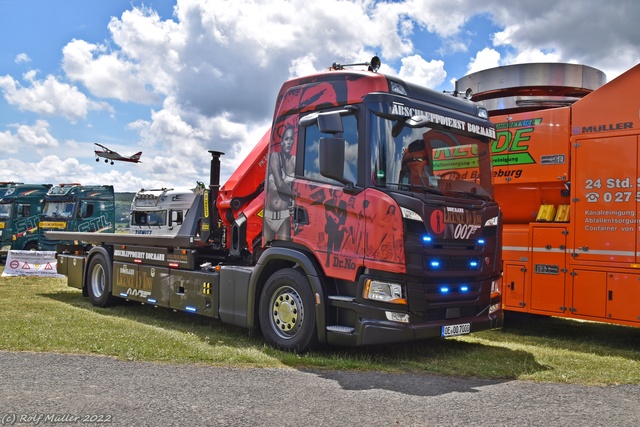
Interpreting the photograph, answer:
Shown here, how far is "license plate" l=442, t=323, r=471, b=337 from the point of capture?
7117mm

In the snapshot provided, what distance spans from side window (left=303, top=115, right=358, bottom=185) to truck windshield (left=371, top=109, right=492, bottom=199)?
0.24 metres

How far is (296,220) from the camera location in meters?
7.61

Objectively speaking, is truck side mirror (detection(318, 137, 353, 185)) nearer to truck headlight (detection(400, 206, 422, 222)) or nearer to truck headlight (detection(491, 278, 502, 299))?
truck headlight (detection(400, 206, 422, 222))

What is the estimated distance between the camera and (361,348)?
7.93 m

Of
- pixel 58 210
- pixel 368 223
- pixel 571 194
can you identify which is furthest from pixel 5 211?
pixel 571 194

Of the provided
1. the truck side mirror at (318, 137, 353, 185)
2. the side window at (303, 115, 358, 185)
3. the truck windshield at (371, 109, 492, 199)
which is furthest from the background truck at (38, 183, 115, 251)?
the truck windshield at (371, 109, 492, 199)

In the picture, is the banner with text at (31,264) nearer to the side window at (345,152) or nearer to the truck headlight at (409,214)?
the side window at (345,152)

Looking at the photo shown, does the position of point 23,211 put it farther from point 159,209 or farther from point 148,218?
point 159,209

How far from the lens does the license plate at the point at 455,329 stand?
23.4 ft

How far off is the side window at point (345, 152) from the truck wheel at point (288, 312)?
1.23 m

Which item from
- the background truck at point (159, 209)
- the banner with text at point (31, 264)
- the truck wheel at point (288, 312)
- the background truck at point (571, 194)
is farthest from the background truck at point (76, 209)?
the background truck at point (571, 194)

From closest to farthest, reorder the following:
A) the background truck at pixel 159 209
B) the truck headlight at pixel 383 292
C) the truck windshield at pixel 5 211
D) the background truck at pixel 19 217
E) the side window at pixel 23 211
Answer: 1. the truck headlight at pixel 383 292
2. the background truck at pixel 159 209
3. the background truck at pixel 19 217
4. the truck windshield at pixel 5 211
5. the side window at pixel 23 211

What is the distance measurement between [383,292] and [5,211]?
69.2 ft

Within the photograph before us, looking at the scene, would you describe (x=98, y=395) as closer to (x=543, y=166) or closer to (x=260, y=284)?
(x=260, y=284)
